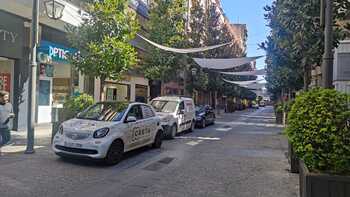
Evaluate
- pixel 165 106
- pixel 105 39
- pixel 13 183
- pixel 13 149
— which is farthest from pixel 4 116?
pixel 165 106

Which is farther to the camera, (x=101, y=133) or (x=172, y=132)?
(x=172, y=132)

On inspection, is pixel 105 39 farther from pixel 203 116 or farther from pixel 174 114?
pixel 203 116

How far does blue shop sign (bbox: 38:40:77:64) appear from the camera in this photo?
16406mm

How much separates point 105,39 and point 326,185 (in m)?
10.3

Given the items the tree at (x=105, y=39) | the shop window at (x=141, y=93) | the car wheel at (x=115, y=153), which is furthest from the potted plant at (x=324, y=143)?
the shop window at (x=141, y=93)

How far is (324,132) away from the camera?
5230mm

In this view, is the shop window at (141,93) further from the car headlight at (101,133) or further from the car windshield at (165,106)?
the car headlight at (101,133)

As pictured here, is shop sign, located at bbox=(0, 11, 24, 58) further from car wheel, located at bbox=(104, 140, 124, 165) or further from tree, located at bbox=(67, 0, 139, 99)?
car wheel, located at bbox=(104, 140, 124, 165)

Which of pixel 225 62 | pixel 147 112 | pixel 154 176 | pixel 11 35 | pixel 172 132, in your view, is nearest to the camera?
pixel 154 176

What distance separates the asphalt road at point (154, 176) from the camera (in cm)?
688

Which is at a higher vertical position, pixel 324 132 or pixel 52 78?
pixel 52 78

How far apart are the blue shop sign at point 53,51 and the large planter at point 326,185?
12.9 m

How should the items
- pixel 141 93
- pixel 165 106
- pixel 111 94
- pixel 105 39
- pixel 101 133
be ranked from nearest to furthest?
pixel 101 133
pixel 105 39
pixel 165 106
pixel 111 94
pixel 141 93

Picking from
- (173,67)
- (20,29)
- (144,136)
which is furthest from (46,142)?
(173,67)
